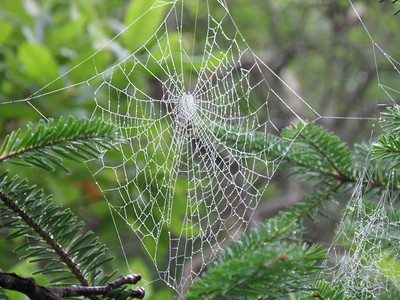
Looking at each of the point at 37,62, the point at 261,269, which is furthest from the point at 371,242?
the point at 37,62

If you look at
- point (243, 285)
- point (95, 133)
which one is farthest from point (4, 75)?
point (243, 285)

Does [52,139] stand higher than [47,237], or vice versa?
[52,139]

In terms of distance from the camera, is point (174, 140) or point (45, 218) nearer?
point (45, 218)

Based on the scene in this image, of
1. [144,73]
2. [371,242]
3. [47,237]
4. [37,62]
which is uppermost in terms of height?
[37,62]

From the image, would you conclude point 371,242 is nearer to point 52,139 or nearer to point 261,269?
point 261,269

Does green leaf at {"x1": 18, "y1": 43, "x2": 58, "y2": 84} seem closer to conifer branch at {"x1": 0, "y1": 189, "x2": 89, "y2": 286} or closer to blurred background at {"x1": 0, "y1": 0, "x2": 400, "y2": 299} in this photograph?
blurred background at {"x1": 0, "y1": 0, "x2": 400, "y2": 299}

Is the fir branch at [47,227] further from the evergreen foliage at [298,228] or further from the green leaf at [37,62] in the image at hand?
the green leaf at [37,62]

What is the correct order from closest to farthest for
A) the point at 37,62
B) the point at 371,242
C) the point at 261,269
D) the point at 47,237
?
the point at 261,269 < the point at 47,237 < the point at 371,242 < the point at 37,62
